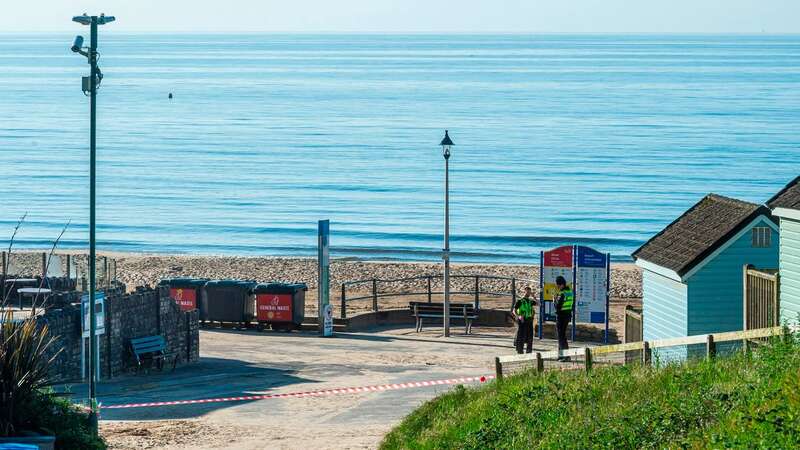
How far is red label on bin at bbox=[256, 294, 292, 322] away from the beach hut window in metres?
12.5

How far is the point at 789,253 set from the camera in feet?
59.9

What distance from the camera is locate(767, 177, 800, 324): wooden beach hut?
58.5 feet

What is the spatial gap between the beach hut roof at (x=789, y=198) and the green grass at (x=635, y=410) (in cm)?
369

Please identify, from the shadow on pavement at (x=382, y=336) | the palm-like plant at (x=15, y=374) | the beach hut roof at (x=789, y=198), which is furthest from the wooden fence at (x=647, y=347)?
the shadow on pavement at (x=382, y=336)

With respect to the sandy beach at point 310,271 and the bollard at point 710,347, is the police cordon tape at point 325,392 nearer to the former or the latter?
the bollard at point 710,347

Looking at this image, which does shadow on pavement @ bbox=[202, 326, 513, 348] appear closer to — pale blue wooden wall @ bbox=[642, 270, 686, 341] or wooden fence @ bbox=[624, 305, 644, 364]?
wooden fence @ bbox=[624, 305, 644, 364]

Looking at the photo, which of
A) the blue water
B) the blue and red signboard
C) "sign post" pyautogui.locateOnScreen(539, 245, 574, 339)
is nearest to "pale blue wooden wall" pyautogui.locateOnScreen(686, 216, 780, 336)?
the blue and red signboard

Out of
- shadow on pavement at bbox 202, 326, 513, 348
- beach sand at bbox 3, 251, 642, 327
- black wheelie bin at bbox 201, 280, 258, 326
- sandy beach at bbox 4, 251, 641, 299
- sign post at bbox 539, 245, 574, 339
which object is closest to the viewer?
shadow on pavement at bbox 202, 326, 513, 348

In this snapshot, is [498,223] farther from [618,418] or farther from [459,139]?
[618,418]

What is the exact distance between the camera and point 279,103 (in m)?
149

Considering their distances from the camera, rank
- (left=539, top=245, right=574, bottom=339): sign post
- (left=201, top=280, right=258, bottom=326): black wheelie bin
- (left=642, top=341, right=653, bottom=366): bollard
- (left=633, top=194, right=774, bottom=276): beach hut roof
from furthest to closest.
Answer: (left=201, top=280, right=258, bottom=326): black wheelie bin, (left=539, top=245, right=574, bottom=339): sign post, (left=633, top=194, right=774, bottom=276): beach hut roof, (left=642, top=341, right=653, bottom=366): bollard

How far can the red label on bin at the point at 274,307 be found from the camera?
1214 inches

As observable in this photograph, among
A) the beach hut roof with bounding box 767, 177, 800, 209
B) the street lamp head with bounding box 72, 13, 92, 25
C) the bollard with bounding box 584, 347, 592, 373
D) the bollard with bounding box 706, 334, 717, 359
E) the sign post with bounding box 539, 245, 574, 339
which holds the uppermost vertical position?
the street lamp head with bounding box 72, 13, 92, 25

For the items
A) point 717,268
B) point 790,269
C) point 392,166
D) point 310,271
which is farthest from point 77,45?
point 392,166
